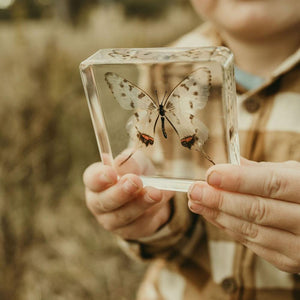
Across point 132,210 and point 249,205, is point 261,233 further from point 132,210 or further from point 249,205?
point 132,210

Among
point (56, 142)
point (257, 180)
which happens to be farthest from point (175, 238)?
point (56, 142)

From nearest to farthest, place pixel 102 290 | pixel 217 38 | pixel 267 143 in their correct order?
pixel 267 143 < pixel 217 38 < pixel 102 290

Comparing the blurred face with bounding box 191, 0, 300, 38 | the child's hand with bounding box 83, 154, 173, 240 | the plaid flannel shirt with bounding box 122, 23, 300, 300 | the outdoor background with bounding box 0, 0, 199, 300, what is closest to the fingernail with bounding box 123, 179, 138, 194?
the child's hand with bounding box 83, 154, 173, 240

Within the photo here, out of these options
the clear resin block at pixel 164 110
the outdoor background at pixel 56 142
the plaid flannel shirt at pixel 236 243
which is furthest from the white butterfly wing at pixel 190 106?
the outdoor background at pixel 56 142

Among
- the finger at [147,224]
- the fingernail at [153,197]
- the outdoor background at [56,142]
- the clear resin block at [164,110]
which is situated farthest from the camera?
the outdoor background at [56,142]

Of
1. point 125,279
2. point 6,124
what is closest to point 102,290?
point 125,279

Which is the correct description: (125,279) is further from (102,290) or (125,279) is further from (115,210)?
(115,210)

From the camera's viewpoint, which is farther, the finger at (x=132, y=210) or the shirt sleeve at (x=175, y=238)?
the shirt sleeve at (x=175, y=238)

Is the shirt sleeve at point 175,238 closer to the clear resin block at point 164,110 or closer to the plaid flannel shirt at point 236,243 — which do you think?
the plaid flannel shirt at point 236,243
